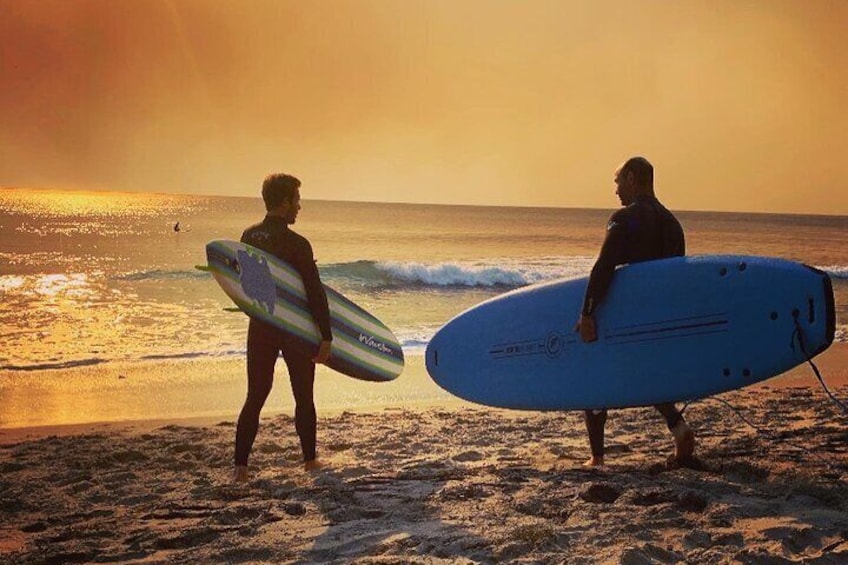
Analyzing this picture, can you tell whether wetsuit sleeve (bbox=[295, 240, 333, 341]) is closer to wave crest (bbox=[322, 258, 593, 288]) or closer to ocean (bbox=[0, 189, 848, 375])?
ocean (bbox=[0, 189, 848, 375])

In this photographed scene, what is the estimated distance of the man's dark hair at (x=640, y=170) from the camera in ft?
13.8

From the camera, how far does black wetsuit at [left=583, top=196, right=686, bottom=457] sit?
420 cm

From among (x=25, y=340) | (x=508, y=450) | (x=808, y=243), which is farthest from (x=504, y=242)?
(x=508, y=450)

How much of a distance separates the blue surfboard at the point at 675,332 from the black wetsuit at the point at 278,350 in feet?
4.24

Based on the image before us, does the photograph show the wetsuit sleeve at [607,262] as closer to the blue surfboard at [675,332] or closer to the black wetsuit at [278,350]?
the blue surfboard at [675,332]

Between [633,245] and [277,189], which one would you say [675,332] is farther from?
[277,189]

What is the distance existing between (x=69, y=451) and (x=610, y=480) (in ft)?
11.1

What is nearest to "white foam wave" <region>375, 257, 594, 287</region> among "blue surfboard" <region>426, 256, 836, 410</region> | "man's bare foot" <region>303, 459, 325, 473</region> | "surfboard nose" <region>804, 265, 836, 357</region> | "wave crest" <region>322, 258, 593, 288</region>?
"wave crest" <region>322, 258, 593, 288</region>

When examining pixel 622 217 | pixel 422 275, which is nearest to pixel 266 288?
pixel 622 217

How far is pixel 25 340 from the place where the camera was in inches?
402

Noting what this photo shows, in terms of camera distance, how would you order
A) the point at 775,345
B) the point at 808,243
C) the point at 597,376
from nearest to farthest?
the point at 775,345 → the point at 597,376 → the point at 808,243

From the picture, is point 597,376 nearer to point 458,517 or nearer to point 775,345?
point 775,345

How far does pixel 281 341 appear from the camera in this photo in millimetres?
4438

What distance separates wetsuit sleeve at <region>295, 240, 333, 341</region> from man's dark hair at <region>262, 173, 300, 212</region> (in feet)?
0.86
